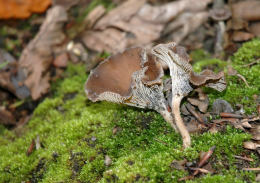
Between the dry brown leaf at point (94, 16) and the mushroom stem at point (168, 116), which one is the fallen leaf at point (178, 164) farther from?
the dry brown leaf at point (94, 16)

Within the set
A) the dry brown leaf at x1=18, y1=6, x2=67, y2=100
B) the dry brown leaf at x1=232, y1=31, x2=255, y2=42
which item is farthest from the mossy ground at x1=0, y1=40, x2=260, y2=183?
the dry brown leaf at x1=18, y1=6, x2=67, y2=100

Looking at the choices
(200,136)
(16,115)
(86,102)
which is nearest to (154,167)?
(200,136)

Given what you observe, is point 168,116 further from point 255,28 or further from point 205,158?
point 255,28

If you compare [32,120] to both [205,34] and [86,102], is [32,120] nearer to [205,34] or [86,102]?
[86,102]

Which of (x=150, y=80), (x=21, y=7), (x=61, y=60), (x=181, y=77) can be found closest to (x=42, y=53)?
(x=61, y=60)

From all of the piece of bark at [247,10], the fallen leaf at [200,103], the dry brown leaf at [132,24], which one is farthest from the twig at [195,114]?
the piece of bark at [247,10]
